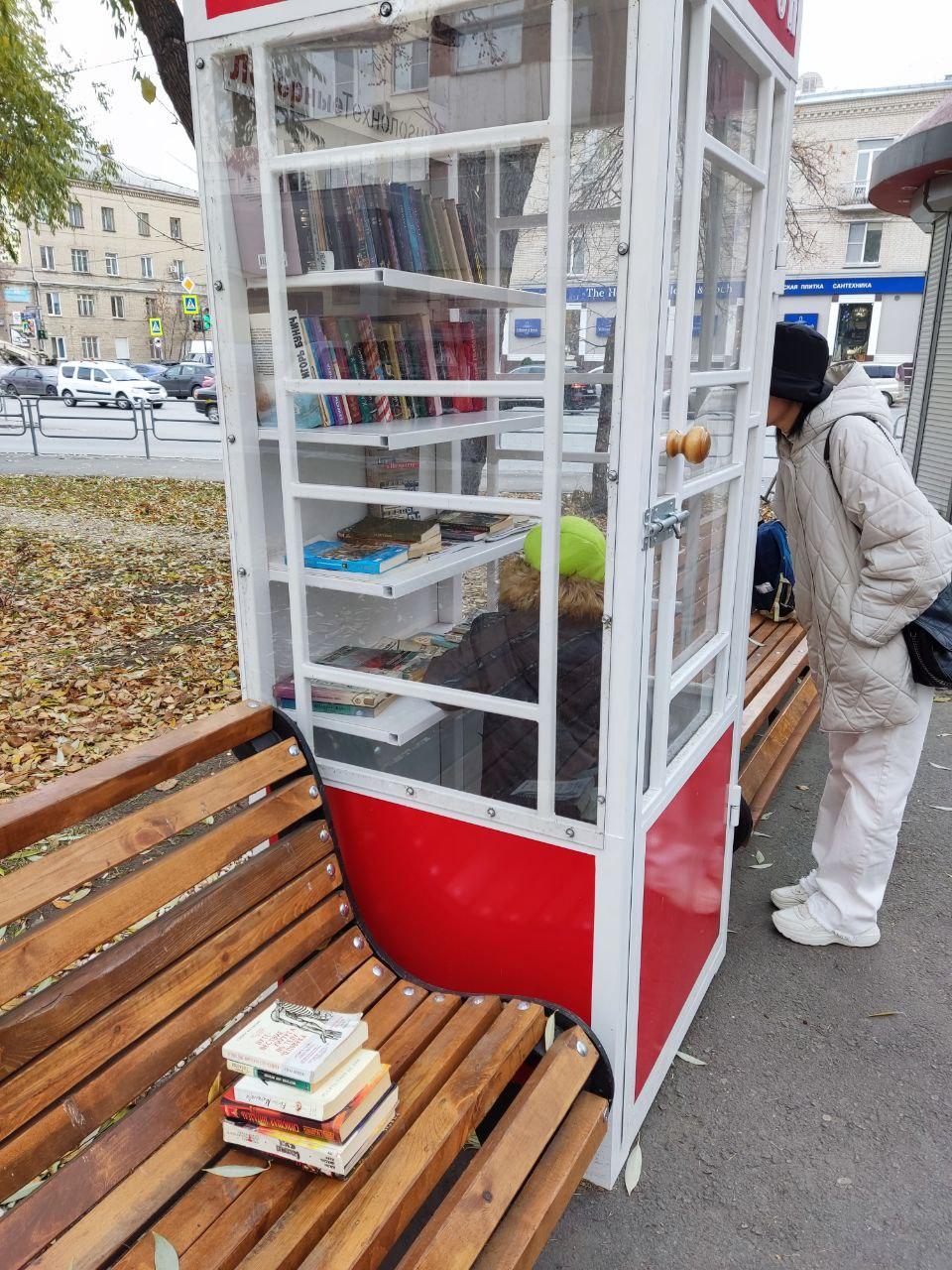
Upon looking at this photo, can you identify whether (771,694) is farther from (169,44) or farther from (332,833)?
(169,44)

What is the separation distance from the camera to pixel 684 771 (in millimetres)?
2369

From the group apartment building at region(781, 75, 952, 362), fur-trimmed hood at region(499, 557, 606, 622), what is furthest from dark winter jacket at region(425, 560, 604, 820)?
apartment building at region(781, 75, 952, 362)

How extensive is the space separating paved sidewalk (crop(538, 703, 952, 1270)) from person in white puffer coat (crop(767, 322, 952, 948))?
11.7 inches

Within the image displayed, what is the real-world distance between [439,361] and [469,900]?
1.33 metres

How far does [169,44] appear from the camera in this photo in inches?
186

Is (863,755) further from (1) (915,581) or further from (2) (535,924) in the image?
(2) (535,924)

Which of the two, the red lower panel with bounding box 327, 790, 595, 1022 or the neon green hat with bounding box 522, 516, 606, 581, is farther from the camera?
the red lower panel with bounding box 327, 790, 595, 1022

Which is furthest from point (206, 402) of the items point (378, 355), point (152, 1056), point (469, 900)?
point (152, 1056)

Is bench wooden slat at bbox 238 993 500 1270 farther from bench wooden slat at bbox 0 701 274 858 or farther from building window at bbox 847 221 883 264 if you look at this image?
building window at bbox 847 221 883 264

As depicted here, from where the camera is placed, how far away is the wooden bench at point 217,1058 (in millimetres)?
1509

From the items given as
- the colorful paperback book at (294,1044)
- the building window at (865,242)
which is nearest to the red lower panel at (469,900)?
the colorful paperback book at (294,1044)

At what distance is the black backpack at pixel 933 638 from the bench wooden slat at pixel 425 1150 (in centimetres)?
152

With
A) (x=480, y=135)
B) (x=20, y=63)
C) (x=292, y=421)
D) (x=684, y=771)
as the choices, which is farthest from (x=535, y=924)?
(x=20, y=63)

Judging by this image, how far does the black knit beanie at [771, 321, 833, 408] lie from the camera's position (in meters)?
2.66
